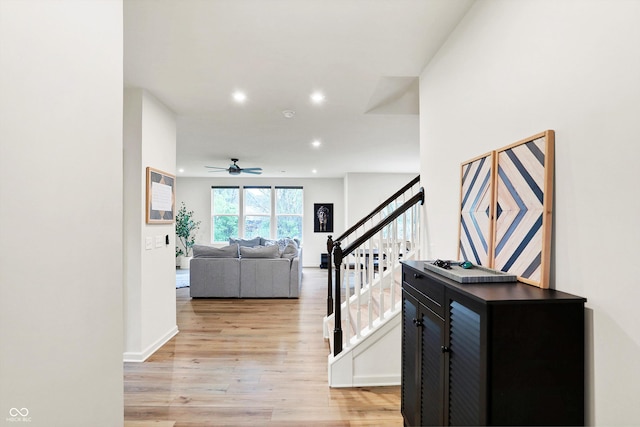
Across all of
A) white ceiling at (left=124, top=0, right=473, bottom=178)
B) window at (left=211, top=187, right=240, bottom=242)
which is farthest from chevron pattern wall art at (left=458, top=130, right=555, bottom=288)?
window at (left=211, top=187, right=240, bottom=242)

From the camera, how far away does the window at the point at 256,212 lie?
9461mm

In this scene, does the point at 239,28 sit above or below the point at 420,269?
above

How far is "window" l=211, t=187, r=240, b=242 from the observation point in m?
9.45

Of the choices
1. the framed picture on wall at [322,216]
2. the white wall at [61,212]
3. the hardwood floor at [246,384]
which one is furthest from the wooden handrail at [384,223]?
the framed picture on wall at [322,216]

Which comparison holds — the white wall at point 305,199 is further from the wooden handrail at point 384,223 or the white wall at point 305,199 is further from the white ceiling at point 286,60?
the wooden handrail at point 384,223

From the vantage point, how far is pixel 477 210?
1.77m

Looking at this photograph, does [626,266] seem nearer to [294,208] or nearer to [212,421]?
[212,421]

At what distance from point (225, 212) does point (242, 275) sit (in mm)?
4320

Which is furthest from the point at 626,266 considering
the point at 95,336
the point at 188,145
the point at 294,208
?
the point at 294,208

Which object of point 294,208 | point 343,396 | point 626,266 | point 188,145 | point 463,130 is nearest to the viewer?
point 626,266

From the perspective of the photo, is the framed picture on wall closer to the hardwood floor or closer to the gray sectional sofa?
the gray sectional sofa

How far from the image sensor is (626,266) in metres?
0.96

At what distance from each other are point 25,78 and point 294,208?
28.7 feet

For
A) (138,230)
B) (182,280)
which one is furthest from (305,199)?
(138,230)
